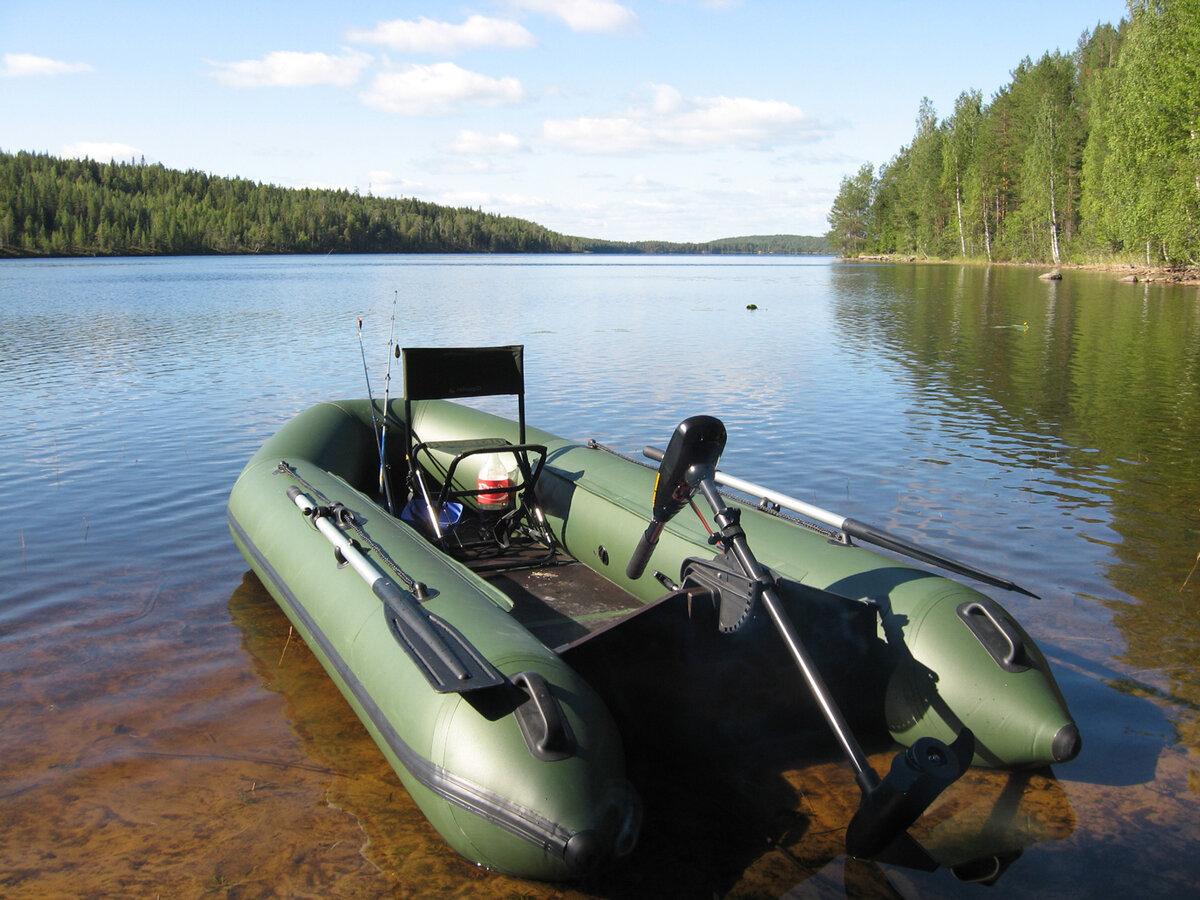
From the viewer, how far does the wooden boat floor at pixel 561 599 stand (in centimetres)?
430

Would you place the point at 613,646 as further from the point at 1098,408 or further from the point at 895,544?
the point at 1098,408

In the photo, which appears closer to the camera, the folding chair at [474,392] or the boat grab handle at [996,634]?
the boat grab handle at [996,634]

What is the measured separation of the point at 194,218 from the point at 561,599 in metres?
103

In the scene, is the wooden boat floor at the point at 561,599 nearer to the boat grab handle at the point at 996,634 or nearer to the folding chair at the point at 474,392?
the folding chair at the point at 474,392

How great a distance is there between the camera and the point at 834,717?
284cm

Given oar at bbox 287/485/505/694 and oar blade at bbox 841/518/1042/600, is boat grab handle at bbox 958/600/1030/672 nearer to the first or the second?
oar blade at bbox 841/518/1042/600

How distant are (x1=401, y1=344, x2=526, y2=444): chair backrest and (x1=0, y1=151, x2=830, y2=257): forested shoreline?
90.8 meters

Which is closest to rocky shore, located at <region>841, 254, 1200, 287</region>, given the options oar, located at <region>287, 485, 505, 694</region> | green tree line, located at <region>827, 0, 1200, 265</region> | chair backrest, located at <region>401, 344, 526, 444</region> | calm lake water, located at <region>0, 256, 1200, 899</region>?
green tree line, located at <region>827, 0, 1200, 265</region>

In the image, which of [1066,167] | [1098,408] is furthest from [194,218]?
[1098,408]

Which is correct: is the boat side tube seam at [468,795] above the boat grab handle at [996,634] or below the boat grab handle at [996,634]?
below

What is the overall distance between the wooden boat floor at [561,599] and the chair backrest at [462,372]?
96 cm

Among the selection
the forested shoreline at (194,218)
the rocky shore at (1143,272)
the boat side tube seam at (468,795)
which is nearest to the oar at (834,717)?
the boat side tube seam at (468,795)

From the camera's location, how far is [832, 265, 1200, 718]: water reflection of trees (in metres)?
5.68

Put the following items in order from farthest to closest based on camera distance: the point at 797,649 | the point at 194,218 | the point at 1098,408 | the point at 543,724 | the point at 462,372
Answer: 1. the point at 194,218
2. the point at 1098,408
3. the point at 462,372
4. the point at 797,649
5. the point at 543,724
